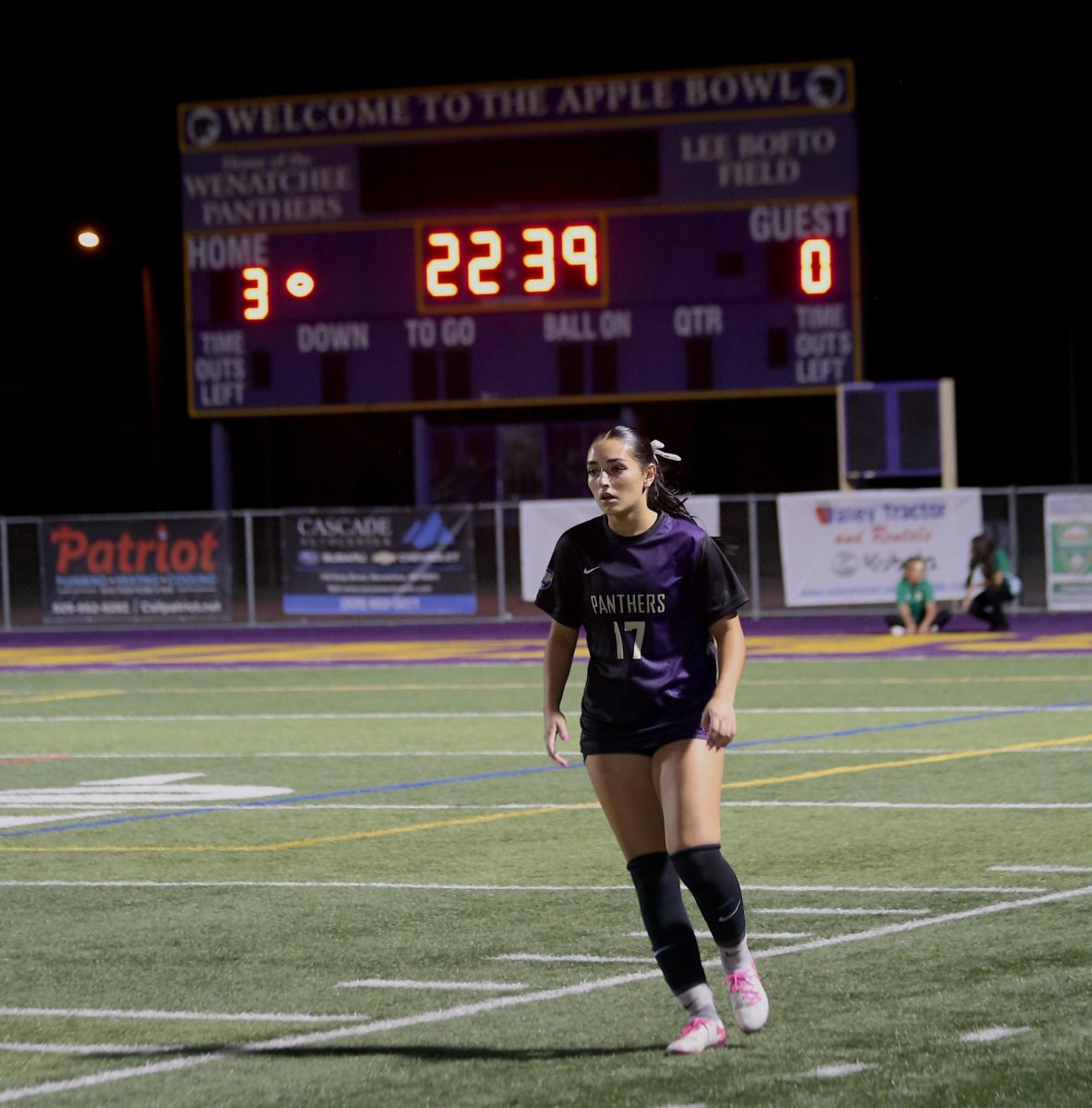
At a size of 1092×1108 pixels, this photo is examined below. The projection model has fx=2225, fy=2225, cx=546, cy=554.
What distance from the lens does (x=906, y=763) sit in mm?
13281

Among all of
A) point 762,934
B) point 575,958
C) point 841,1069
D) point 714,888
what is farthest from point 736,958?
point 762,934

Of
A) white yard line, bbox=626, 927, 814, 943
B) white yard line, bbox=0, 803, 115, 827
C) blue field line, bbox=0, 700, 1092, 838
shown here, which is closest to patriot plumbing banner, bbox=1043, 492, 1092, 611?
blue field line, bbox=0, 700, 1092, 838

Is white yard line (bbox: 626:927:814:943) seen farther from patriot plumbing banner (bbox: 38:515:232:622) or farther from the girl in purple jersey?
patriot plumbing banner (bbox: 38:515:232:622)

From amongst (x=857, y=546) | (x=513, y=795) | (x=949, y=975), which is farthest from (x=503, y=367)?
(x=949, y=975)

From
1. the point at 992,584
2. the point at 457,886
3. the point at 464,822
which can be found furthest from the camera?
the point at 992,584

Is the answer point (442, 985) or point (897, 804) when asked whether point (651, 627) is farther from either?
point (897, 804)

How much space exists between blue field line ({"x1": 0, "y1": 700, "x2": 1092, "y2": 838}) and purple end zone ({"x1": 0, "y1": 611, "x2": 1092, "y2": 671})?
616 centimetres

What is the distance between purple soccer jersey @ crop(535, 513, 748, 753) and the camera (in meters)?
6.29

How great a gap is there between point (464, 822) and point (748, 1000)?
17.2 ft

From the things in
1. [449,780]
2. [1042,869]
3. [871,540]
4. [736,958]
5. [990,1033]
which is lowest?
[449,780]

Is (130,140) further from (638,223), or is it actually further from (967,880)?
(967,880)

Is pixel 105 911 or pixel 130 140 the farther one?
pixel 130 140

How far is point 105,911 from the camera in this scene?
8883 mm

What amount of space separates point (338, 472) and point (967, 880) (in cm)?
4191
